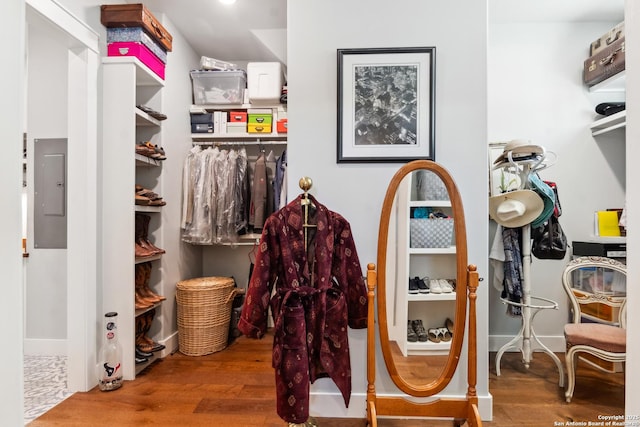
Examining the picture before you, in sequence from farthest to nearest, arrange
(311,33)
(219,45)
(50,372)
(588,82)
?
(219,45) < (588,82) < (50,372) < (311,33)

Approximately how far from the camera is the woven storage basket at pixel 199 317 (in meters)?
2.54

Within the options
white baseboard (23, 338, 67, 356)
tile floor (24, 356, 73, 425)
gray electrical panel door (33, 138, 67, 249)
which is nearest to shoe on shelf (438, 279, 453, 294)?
tile floor (24, 356, 73, 425)

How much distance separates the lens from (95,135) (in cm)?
207

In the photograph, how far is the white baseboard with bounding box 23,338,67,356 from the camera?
2492 mm

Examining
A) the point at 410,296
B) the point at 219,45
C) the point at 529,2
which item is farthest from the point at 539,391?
the point at 219,45

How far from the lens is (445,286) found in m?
1.65

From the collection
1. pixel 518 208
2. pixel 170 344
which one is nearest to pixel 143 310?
pixel 170 344

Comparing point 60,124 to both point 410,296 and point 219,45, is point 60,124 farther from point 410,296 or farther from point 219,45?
point 410,296

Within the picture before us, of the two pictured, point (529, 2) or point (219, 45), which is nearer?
point (529, 2)

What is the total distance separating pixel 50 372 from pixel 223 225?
159 cm

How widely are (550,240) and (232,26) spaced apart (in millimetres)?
3080

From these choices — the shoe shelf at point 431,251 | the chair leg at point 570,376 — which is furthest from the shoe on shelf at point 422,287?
the chair leg at point 570,376

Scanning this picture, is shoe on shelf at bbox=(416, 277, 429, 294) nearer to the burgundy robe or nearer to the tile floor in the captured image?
the burgundy robe

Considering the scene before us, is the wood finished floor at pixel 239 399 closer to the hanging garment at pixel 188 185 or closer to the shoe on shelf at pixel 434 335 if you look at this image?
the shoe on shelf at pixel 434 335
